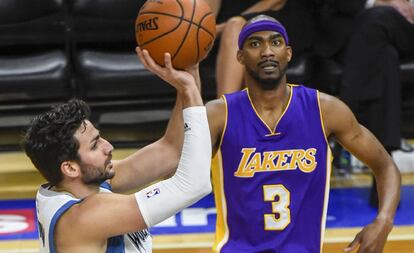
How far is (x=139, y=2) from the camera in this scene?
573cm

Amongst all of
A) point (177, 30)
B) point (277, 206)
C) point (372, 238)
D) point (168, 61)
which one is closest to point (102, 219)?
point (168, 61)

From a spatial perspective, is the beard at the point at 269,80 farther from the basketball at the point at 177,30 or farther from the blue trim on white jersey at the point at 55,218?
the blue trim on white jersey at the point at 55,218

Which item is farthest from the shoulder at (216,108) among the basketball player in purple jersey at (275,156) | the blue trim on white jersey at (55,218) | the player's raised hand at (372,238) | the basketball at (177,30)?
the blue trim on white jersey at (55,218)

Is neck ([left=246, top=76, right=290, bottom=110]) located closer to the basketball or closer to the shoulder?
the shoulder

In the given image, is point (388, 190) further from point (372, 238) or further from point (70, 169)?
point (70, 169)

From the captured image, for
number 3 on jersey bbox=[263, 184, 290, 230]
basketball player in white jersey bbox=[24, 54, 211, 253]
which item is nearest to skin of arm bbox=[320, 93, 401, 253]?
number 3 on jersey bbox=[263, 184, 290, 230]

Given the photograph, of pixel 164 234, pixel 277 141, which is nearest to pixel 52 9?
pixel 164 234

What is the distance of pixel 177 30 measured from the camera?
9.20 ft

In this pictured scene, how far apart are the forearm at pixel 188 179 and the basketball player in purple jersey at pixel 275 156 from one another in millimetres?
932

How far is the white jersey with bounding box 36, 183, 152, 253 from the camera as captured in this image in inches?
102

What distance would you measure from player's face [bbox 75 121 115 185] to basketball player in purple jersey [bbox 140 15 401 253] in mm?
873

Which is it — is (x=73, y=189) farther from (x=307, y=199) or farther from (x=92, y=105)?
(x=92, y=105)

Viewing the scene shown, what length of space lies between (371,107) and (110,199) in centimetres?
282

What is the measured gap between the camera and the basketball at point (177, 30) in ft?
8.95
